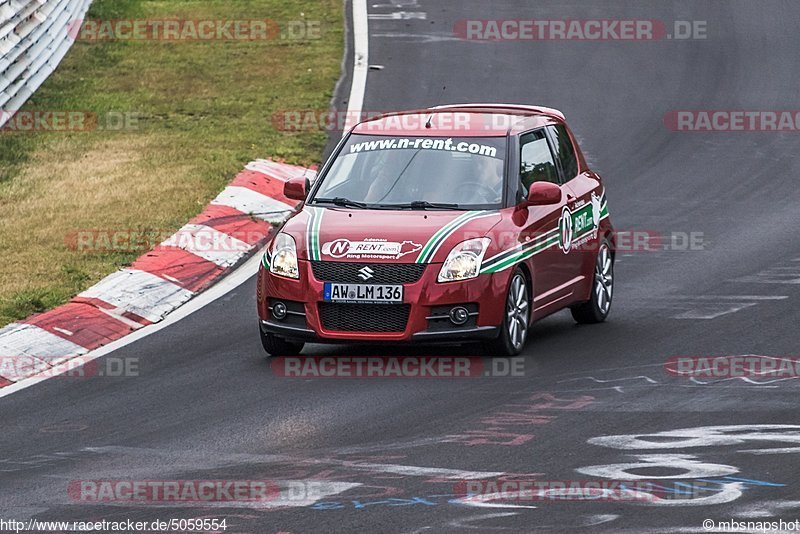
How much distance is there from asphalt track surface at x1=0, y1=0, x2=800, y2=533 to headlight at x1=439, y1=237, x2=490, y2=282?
0.74 meters

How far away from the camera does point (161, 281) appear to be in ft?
45.7

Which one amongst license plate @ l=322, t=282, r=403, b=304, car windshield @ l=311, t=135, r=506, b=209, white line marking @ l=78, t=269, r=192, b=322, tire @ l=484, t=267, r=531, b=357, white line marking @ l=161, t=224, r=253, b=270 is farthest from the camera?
white line marking @ l=161, t=224, r=253, b=270

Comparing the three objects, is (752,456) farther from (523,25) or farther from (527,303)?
(523,25)

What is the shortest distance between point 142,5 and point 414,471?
19160 millimetres

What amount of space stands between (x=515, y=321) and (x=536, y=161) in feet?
5.19

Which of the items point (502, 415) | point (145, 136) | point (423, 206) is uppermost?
point (145, 136)

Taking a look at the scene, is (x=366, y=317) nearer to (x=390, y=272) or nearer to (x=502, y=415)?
(x=390, y=272)

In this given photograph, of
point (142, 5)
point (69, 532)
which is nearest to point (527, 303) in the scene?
point (69, 532)

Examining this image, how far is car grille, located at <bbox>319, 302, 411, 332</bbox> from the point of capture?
11.1m

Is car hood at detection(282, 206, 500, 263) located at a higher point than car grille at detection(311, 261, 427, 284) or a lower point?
higher

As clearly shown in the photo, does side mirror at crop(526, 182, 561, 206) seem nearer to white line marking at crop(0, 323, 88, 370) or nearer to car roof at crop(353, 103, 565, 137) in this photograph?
car roof at crop(353, 103, 565, 137)

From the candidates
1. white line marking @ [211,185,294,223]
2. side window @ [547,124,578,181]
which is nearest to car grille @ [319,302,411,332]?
side window @ [547,124,578,181]

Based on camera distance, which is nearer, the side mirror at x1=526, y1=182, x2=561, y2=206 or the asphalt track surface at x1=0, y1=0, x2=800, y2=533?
the asphalt track surface at x1=0, y1=0, x2=800, y2=533

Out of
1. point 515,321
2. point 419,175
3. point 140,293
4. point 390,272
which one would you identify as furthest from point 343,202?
point 140,293
